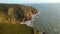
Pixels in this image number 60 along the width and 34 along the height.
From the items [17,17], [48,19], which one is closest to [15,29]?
[17,17]

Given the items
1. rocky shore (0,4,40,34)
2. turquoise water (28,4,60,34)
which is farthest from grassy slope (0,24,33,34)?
turquoise water (28,4,60,34)

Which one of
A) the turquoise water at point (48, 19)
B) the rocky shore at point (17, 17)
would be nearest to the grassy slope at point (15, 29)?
the rocky shore at point (17, 17)

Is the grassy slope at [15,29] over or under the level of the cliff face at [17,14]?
under

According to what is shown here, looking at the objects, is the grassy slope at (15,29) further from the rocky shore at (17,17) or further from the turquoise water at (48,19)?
the turquoise water at (48,19)

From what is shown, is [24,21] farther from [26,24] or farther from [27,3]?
[27,3]

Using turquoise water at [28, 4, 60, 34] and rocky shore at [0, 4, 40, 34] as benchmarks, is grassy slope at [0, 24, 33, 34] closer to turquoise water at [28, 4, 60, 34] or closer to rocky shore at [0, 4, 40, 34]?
rocky shore at [0, 4, 40, 34]

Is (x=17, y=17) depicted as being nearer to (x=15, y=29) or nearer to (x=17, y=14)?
(x=17, y=14)
